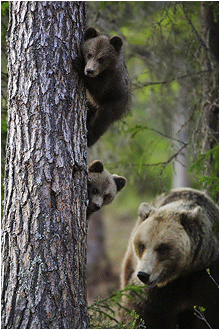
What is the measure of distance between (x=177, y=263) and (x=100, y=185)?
162 centimetres

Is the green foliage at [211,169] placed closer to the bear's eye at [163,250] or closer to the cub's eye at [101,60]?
the bear's eye at [163,250]

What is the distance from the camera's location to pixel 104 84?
443cm

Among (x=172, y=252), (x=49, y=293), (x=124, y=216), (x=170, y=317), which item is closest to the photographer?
(x=49, y=293)

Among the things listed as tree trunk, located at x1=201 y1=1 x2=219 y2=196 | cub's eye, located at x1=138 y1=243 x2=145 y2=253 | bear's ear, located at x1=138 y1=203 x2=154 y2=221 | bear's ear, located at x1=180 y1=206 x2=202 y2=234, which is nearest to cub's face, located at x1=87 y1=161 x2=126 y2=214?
bear's ear, located at x1=138 y1=203 x2=154 y2=221

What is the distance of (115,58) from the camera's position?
454 centimetres

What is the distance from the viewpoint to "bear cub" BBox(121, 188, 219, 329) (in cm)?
534

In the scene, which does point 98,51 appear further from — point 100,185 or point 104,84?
point 100,185

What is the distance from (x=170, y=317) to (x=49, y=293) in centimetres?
330

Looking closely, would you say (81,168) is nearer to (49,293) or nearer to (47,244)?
(47,244)

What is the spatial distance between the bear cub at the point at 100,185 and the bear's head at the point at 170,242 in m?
0.80

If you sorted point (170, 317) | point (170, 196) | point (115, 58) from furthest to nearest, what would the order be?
point (170, 196)
point (170, 317)
point (115, 58)

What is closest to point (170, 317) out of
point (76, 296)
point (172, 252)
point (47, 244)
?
point (172, 252)

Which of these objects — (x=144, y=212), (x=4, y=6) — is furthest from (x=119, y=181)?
(x=4, y=6)

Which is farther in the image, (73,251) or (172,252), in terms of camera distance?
(172,252)
